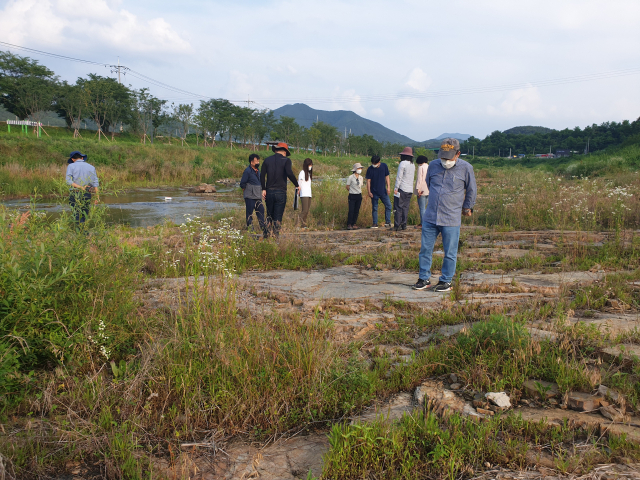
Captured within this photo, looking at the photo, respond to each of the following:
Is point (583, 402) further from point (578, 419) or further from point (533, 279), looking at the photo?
point (533, 279)

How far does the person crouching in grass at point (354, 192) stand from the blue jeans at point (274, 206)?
2453 millimetres

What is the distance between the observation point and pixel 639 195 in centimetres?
1111

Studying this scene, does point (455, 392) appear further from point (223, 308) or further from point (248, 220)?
point (248, 220)

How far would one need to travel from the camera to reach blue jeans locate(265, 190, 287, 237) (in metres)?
8.35

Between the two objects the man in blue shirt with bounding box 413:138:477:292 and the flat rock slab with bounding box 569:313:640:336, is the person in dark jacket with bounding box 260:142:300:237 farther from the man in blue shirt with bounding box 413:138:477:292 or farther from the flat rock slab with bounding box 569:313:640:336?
the flat rock slab with bounding box 569:313:640:336

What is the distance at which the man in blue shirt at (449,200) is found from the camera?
5539 mm

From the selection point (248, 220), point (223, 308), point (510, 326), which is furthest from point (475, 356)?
point (248, 220)

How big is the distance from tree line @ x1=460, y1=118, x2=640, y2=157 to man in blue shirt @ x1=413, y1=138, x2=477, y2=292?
2194 inches

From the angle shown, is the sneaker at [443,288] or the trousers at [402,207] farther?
the trousers at [402,207]

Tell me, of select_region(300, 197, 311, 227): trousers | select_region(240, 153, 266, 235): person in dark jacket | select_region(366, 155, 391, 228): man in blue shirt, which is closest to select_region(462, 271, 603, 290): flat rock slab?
select_region(240, 153, 266, 235): person in dark jacket

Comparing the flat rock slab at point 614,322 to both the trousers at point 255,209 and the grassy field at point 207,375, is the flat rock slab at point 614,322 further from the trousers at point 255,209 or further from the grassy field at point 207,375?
the trousers at point 255,209

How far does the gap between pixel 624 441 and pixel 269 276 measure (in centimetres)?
475

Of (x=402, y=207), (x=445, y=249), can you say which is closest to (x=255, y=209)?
(x=402, y=207)

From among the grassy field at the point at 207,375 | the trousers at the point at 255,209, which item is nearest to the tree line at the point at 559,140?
the trousers at the point at 255,209
